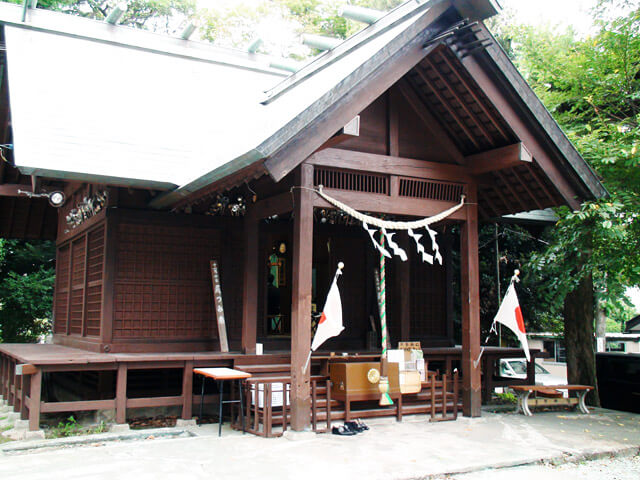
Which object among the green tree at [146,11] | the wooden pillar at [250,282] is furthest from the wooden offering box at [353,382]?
the green tree at [146,11]

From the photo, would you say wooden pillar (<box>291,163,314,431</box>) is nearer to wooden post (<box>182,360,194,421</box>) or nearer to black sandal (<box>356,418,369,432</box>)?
black sandal (<box>356,418,369,432</box>)

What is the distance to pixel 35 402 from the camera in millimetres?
7711

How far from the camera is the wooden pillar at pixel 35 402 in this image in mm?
7629

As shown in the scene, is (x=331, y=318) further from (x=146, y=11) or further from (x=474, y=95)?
(x=146, y=11)

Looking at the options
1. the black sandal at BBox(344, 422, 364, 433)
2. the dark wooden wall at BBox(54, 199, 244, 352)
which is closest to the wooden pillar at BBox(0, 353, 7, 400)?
the dark wooden wall at BBox(54, 199, 244, 352)

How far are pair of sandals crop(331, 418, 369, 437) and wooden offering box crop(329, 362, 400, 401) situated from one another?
0.37 m

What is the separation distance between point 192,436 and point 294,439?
1.44m

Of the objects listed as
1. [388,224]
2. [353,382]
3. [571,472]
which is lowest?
[571,472]

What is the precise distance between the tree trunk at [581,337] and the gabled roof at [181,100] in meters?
4.32

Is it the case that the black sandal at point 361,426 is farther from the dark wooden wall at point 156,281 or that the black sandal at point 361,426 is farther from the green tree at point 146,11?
the green tree at point 146,11

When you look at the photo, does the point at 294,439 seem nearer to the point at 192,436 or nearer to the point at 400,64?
the point at 192,436

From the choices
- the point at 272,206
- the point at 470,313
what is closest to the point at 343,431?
the point at 470,313

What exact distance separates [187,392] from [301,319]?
2.25 meters

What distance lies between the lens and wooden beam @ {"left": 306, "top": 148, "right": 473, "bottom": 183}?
8.16m
